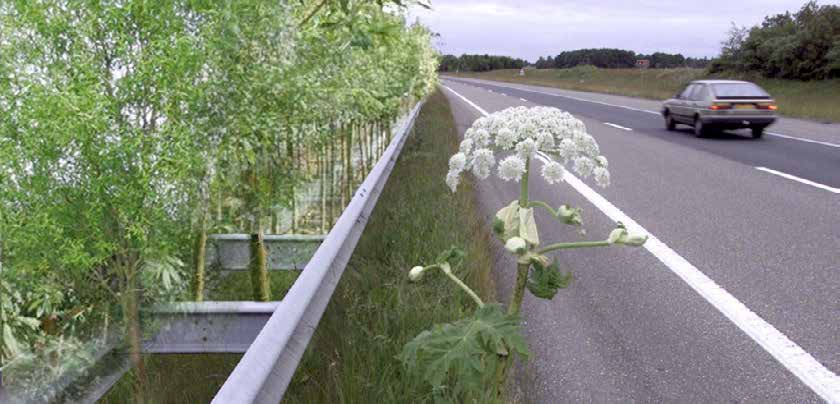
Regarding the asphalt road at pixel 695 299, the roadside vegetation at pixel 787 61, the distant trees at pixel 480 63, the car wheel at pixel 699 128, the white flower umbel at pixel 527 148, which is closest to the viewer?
the white flower umbel at pixel 527 148

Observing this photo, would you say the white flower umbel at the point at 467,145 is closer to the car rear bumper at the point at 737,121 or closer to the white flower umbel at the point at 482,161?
the white flower umbel at the point at 482,161

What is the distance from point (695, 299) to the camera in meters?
5.02

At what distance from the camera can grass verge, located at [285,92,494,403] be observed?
2.94m

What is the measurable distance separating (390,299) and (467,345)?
160 centimetres

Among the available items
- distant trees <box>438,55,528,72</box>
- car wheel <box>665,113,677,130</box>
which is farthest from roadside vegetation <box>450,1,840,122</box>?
distant trees <box>438,55,528,72</box>

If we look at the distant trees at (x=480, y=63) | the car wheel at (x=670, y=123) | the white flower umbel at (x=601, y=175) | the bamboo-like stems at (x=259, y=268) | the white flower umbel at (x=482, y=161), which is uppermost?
the white flower umbel at (x=482, y=161)

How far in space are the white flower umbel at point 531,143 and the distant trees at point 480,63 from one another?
143454 mm

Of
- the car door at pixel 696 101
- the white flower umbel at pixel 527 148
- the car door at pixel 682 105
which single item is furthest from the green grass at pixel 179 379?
the car door at pixel 682 105

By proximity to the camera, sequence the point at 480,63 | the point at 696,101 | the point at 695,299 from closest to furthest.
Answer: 1. the point at 695,299
2. the point at 696,101
3. the point at 480,63

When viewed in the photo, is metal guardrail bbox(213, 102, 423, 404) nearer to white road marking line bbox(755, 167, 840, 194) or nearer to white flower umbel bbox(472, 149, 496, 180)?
white flower umbel bbox(472, 149, 496, 180)

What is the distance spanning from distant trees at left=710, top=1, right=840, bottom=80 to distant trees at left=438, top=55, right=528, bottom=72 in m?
96.5

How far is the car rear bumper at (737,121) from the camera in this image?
54.6ft

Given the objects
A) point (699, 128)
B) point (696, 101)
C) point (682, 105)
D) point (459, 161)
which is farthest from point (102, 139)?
point (682, 105)

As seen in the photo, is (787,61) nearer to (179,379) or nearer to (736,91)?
(736,91)
